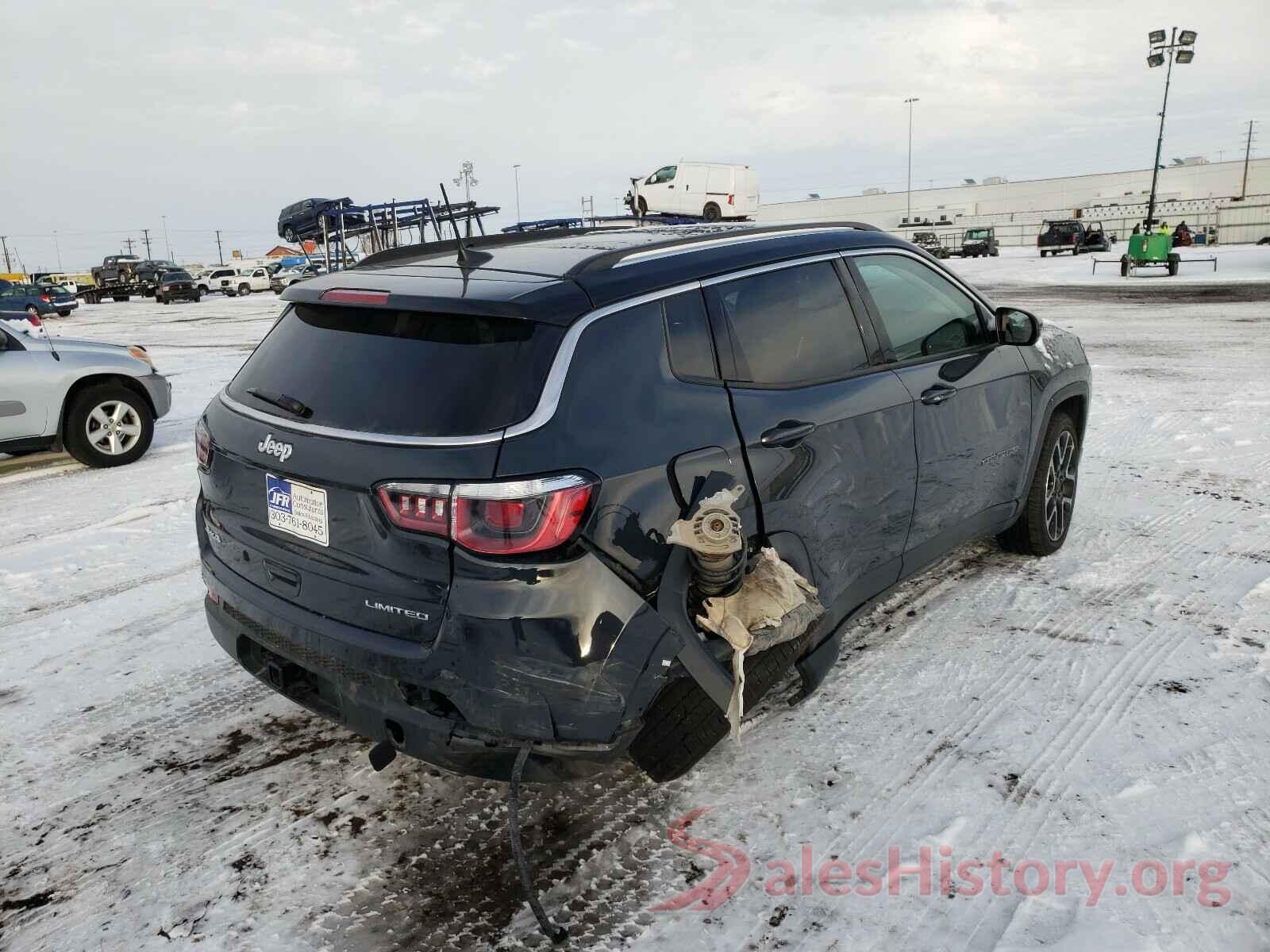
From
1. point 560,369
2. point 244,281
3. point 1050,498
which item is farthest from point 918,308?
point 244,281

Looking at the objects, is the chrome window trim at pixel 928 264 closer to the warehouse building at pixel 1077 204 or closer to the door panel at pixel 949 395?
the door panel at pixel 949 395

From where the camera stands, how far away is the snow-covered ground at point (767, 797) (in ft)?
8.00

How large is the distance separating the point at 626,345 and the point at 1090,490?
463 centimetres

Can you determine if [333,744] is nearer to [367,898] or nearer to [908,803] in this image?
[367,898]

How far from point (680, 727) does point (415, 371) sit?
130cm

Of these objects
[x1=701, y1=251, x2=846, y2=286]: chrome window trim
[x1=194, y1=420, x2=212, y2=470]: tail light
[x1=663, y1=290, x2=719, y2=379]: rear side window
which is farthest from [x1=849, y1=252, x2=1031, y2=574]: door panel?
[x1=194, y1=420, x2=212, y2=470]: tail light

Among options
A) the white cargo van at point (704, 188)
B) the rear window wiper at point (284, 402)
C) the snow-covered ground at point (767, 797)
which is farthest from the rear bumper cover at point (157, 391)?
the white cargo van at point (704, 188)

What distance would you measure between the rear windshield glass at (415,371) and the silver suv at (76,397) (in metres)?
5.86

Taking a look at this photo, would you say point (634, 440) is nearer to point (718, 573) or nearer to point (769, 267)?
point (718, 573)

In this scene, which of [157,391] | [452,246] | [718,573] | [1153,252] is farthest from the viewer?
[1153,252]

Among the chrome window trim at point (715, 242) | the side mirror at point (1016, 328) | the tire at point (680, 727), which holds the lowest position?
the tire at point (680, 727)

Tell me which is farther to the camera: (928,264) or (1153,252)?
(1153,252)

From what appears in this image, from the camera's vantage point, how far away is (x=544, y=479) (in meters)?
2.30

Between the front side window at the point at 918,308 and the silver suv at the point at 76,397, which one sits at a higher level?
the front side window at the point at 918,308
